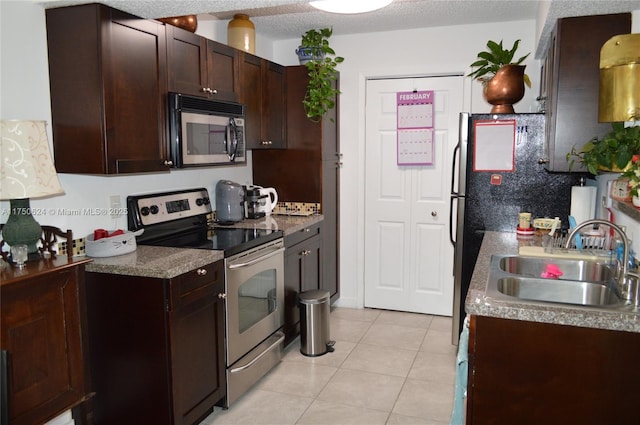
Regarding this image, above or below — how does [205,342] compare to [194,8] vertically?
below

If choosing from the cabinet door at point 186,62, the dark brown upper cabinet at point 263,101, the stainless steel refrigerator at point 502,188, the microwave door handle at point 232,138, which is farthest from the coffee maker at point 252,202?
the stainless steel refrigerator at point 502,188

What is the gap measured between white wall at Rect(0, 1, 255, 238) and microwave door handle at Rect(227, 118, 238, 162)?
699 mm

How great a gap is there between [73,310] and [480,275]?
1.72m

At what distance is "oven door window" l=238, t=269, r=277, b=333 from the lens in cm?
292

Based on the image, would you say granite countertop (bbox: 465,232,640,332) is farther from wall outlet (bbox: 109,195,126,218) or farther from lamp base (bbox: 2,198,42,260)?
wall outlet (bbox: 109,195,126,218)

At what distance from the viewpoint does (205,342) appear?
2.60 m

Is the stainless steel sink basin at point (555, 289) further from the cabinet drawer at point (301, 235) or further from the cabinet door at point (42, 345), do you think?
the cabinet door at point (42, 345)

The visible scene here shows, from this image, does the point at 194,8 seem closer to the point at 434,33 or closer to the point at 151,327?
the point at 151,327

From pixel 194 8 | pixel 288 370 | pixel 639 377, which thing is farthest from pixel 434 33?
pixel 639 377

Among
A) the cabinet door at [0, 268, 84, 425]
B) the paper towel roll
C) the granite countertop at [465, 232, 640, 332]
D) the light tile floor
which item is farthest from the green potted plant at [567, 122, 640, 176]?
the cabinet door at [0, 268, 84, 425]

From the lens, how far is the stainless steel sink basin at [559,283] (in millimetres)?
2123

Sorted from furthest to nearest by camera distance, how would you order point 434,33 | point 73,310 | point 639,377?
1. point 434,33
2. point 73,310
3. point 639,377

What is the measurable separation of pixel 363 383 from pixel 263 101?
2.09m

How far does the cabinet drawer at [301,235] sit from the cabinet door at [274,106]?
70cm
